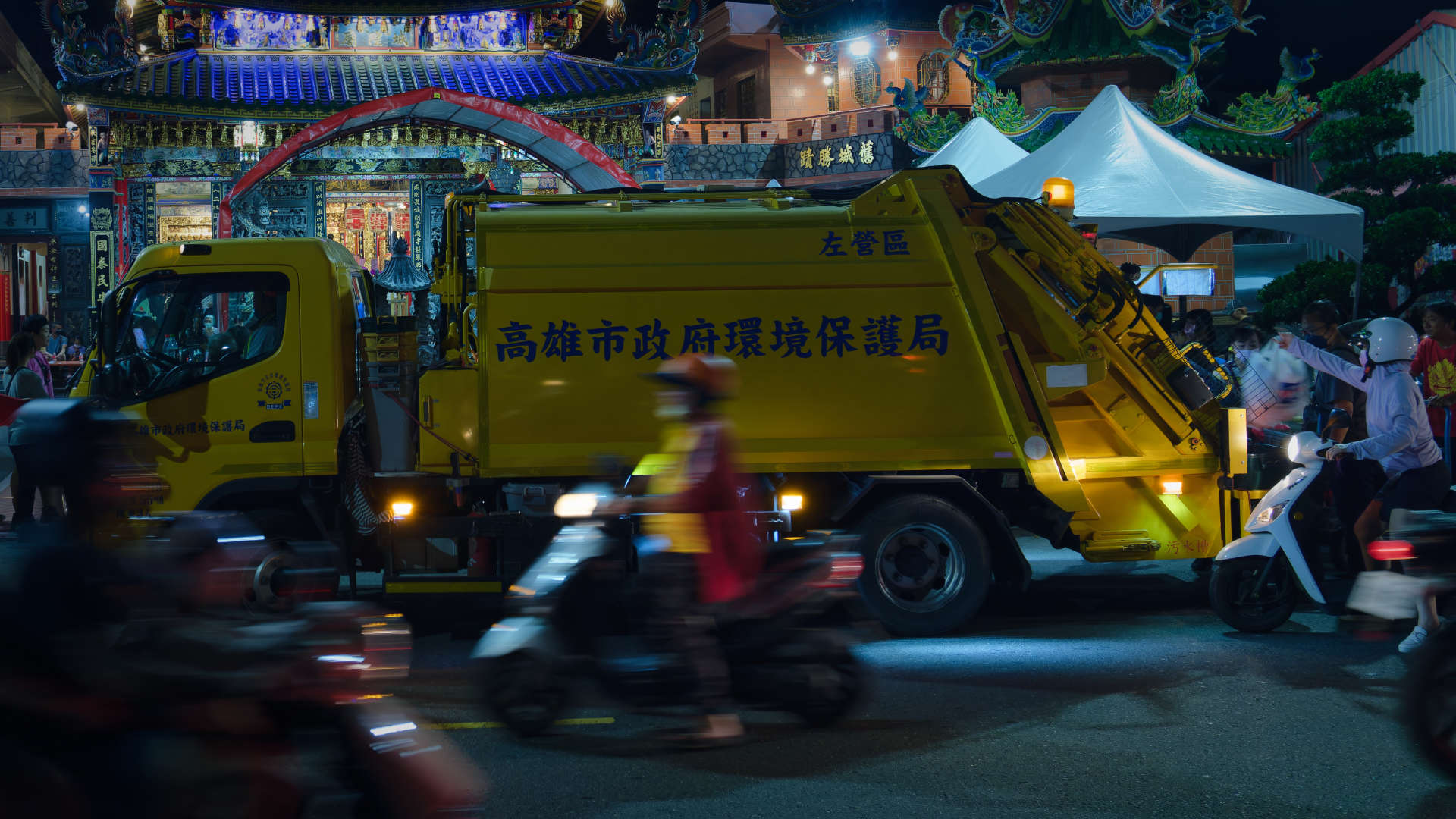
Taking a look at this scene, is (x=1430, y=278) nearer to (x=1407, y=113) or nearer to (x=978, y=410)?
(x=1407, y=113)

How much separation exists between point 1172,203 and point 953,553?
6478mm

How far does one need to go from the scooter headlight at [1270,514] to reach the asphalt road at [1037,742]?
0.69m

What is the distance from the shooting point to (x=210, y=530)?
3.56 metres

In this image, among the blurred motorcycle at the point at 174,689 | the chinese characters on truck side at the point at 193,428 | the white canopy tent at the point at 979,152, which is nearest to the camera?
the blurred motorcycle at the point at 174,689

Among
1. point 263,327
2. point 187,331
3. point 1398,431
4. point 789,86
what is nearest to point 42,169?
point 789,86

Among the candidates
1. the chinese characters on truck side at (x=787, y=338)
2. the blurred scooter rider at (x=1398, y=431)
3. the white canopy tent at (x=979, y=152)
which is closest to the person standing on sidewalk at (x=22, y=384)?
the chinese characters on truck side at (x=787, y=338)

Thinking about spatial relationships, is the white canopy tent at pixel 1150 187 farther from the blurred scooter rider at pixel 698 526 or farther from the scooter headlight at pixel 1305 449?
the blurred scooter rider at pixel 698 526

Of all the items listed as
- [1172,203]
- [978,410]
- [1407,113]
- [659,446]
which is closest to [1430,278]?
[1407,113]

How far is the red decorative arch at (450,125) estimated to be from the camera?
60.7 feet

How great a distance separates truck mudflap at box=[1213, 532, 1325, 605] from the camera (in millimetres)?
6695

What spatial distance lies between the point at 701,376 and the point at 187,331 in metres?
3.96

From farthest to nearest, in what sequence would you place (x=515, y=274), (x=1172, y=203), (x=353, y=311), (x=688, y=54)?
(x=688, y=54) < (x=1172, y=203) < (x=353, y=311) < (x=515, y=274)

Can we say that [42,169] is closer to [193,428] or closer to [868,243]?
[193,428]

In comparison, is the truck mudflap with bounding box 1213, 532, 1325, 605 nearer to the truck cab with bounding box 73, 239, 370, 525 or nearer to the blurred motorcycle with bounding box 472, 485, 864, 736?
the blurred motorcycle with bounding box 472, 485, 864, 736
